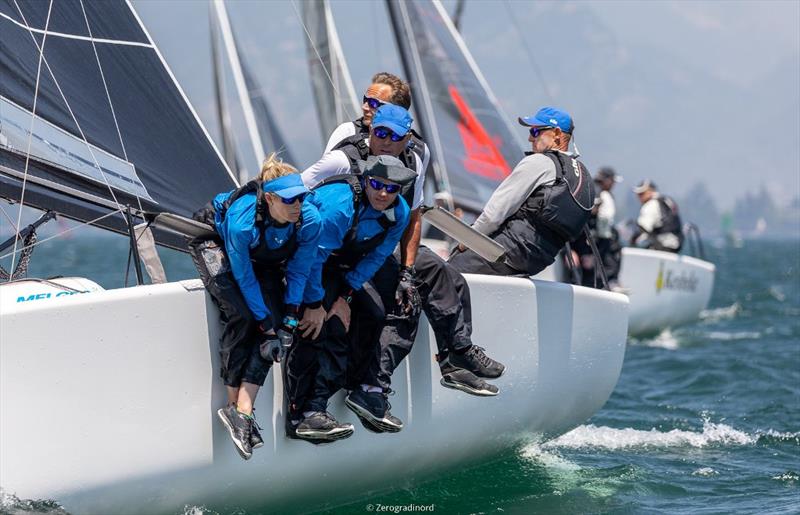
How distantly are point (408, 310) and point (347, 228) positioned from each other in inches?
19.8

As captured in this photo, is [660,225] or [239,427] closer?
[239,427]

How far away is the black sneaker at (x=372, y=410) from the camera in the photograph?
4.15 meters

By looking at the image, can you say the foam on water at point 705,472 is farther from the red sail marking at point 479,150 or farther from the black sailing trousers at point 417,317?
the red sail marking at point 479,150

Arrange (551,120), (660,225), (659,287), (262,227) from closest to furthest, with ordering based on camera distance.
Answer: (262,227) < (551,120) < (659,287) < (660,225)

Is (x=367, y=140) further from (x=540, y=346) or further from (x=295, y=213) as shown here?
(x=540, y=346)

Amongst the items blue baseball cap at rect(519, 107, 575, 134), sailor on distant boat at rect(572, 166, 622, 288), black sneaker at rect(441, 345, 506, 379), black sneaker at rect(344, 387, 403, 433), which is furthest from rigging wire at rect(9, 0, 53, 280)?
sailor on distant boat at rect(572, 166, 622, 288)

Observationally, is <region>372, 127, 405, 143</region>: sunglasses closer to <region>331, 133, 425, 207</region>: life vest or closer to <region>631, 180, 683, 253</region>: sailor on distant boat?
<region>331, 133, 425, 207</region>: life vest

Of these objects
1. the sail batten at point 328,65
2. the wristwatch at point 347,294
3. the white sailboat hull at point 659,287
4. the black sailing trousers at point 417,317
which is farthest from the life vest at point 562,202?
the sail batten at point 328,65

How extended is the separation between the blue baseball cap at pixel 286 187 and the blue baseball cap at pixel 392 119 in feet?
1.68

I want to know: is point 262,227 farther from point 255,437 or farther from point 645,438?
point 645,438

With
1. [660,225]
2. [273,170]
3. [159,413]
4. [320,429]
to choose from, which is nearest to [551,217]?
[320,429]

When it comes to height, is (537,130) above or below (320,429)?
above

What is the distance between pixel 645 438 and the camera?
20.4 feet

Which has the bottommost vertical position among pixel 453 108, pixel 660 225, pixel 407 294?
pixel 407 294
